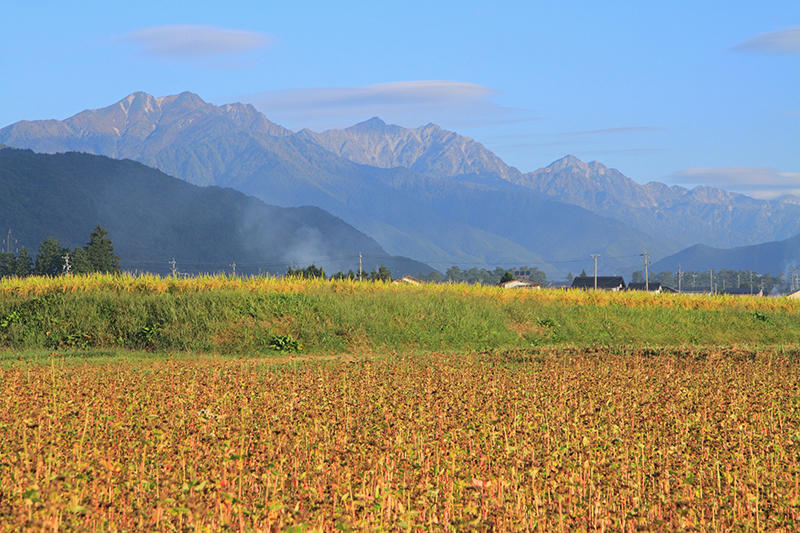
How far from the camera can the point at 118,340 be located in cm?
2956

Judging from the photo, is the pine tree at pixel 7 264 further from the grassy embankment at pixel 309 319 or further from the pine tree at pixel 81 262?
the grassy embankment at pixel 309 319

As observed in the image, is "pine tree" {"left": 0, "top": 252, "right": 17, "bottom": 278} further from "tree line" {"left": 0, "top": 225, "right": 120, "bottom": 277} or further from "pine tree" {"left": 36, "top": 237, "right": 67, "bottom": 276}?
"pine tree" {"left": 36, "top": 237, "right": 67, "bottom": 276}

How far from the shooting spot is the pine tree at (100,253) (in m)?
130

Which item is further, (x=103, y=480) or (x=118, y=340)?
(x=118, y=340)

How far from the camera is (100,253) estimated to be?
131375 millimetres

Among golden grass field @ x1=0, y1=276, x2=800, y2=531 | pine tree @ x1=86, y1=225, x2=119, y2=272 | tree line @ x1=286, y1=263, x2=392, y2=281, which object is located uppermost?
pine tree @ x1=86, y1=225, x2=119, y2=272

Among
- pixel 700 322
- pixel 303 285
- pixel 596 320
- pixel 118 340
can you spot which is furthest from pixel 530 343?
pixel 118 340

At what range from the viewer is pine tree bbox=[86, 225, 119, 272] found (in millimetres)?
129500

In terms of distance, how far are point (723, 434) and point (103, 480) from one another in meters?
7.62

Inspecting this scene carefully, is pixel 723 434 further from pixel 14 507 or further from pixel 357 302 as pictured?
pixel 357 302

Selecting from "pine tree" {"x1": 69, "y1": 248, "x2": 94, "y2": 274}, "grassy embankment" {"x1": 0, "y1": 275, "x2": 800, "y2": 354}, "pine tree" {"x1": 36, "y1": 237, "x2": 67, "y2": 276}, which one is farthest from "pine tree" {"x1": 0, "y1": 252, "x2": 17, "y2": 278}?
"grassy embankment" {"x1": 0, "y1": 275, "x2": 800, "y2": 354}

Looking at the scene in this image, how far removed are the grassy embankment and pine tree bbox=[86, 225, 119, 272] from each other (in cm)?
9712

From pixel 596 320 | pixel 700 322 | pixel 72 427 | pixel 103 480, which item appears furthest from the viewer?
pixel 700 322

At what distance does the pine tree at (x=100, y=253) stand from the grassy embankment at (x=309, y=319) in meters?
97.1
